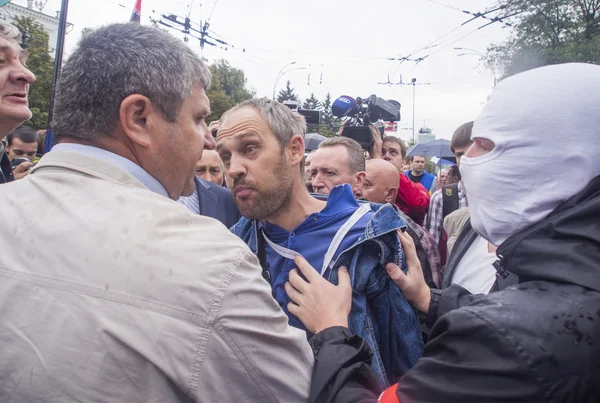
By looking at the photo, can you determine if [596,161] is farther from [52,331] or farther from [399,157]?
[399,157]

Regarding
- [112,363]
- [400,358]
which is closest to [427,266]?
[400,358]

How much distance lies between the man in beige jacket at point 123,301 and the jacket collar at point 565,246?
2.07 ft

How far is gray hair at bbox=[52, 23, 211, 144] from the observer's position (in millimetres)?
1291

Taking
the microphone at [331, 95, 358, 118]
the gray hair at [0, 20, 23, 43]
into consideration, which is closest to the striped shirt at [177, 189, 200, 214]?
Result: the gray hair at [0, 20, 23, 43]

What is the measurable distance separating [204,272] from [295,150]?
4.88 feet

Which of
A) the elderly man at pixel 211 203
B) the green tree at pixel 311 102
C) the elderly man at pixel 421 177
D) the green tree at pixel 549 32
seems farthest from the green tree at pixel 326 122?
the elderly man at pixel 211 203

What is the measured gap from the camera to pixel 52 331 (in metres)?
0.97

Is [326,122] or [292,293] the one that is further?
[326,122]

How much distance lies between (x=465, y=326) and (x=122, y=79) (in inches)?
44.2

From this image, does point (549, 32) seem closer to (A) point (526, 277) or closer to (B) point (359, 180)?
(B) point (359, 180)

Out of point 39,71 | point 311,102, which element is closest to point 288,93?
point 311,102

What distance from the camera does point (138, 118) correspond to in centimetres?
133

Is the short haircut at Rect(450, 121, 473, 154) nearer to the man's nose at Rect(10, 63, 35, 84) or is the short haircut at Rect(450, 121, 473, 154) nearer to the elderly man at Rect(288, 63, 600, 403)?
the elderly man at Rect(288, 63, 600, 403)

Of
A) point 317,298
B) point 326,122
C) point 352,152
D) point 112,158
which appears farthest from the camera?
point 326,122
